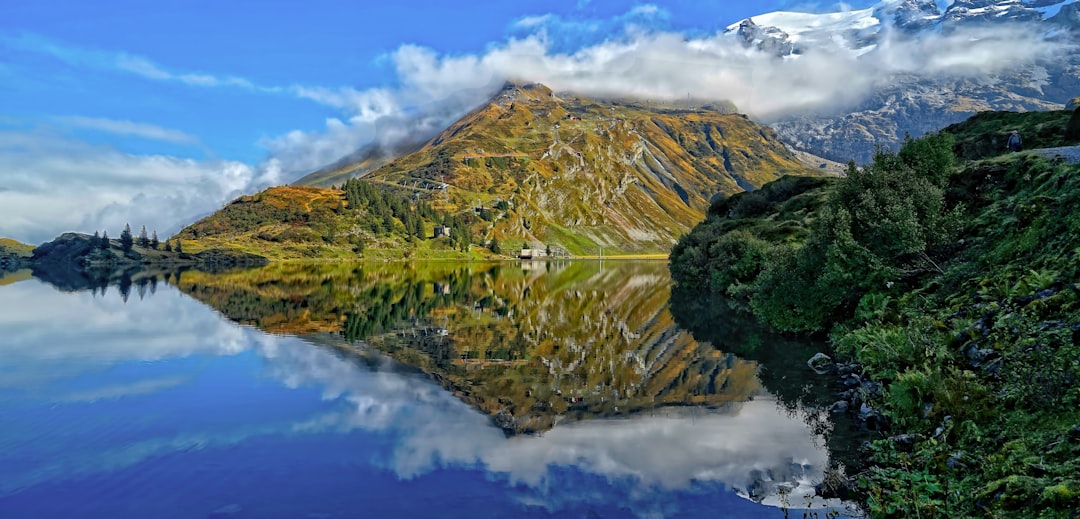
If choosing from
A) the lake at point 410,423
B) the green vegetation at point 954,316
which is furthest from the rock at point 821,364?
the green vegetation at point 954,316

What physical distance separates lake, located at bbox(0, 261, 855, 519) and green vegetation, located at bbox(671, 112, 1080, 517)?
3.42 metres

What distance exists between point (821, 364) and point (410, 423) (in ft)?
94.8

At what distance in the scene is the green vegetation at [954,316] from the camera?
17.1 metres

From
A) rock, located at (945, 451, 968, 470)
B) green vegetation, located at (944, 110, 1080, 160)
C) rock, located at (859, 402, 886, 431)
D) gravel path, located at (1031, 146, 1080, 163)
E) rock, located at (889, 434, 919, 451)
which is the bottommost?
rock, located at (859, 402, 886, 431)

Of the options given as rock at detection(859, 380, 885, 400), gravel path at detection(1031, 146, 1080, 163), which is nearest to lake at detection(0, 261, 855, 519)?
rock at detection(859, 380, 885, 400)

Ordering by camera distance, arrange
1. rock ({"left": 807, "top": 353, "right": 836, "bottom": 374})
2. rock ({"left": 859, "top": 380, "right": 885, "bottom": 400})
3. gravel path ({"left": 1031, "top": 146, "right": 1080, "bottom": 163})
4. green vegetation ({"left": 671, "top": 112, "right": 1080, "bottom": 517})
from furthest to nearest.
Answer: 1. gravel path ({"left": 1031, "top": 146, "right": 1080, "bottom": 163})
2. rock ({"left": 807, "top": 353, "right": 836, "bottom": 374})
3. rock ({"left": 859, "top": 380, "right": 885, "bottom": 400})
4. green vegetation ({"left": 671, "top": 112, "right": 1080, "bottom": 517})

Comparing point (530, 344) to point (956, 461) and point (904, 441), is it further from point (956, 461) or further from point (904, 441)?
point (956, 461)

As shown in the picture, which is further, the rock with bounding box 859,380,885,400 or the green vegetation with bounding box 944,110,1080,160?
the green vegetation with bounding box 944,110,1080,160

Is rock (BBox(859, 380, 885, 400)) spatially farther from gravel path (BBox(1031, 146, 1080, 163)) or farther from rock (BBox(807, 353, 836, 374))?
gravel path (BBox(1031, 146, 1080, 163))

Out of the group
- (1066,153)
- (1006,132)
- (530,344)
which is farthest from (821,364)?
(1006,132)

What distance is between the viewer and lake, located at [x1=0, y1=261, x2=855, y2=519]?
850 inches

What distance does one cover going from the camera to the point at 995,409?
67.4 ft

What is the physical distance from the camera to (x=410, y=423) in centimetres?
3144

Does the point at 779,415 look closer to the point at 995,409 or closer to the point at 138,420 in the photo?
the point at 995,409
